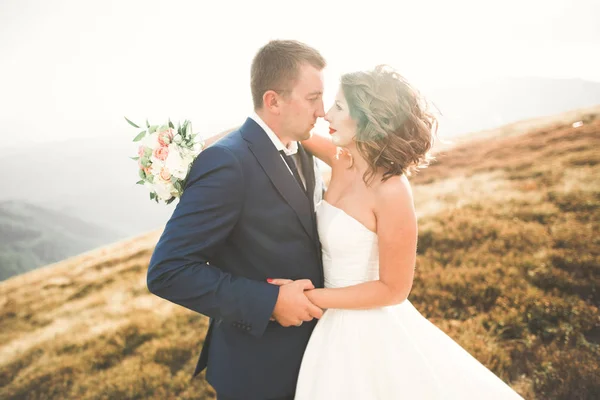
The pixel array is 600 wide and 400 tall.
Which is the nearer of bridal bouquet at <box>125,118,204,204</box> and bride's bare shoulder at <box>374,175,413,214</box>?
bridal bouquet at <box>125,118,204,204</box>

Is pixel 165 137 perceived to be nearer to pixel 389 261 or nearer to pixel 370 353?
pixel 389 261

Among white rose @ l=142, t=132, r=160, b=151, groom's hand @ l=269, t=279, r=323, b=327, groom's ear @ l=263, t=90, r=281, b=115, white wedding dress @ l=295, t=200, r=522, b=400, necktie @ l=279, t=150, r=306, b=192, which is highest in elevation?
groom's ear @ l=263, t=90, r=281, b=115

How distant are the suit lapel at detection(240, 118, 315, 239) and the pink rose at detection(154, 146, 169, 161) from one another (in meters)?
0.55

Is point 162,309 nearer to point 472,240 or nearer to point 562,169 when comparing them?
point 472,240

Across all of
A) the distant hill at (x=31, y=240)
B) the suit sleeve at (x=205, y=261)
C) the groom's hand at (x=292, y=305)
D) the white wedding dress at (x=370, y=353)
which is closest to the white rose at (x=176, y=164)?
the suit sleeve at (x=205, y=261)

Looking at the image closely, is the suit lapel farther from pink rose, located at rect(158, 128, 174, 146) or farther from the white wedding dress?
pink rose, located at rect(158, 128, 174, 146)

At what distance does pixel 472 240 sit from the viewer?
27.8ft

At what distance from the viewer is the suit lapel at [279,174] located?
98.3 inches

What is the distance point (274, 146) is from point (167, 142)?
2.52ft

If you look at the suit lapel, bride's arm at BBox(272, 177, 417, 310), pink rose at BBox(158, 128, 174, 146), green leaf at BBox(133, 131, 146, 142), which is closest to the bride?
bride's arm at BBox(272, 177, 417, 310)

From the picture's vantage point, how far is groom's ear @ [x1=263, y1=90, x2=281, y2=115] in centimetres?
291

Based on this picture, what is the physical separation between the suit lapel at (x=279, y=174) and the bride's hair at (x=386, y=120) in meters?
0.61

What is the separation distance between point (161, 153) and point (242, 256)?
922mm

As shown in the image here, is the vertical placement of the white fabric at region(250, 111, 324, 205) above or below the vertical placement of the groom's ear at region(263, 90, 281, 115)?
below
